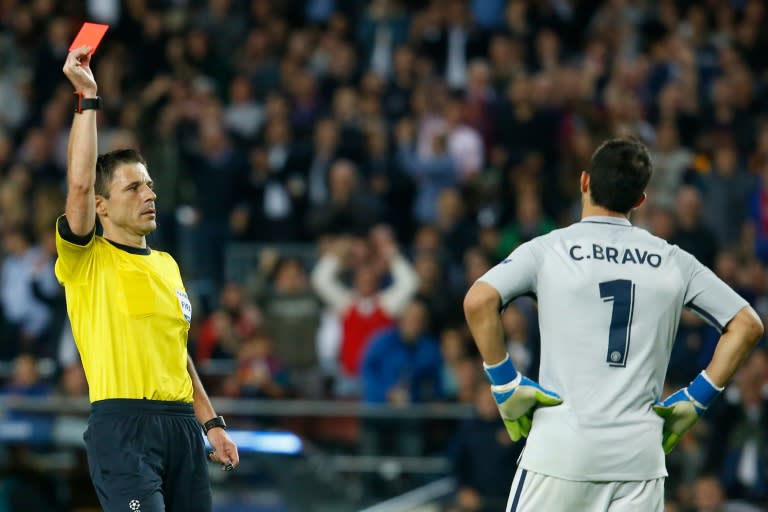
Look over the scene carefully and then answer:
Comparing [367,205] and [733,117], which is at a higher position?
[733,117]

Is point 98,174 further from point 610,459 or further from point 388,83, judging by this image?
point 388,83

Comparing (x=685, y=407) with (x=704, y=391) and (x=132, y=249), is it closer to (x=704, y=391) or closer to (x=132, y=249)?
(x=704, y=391)

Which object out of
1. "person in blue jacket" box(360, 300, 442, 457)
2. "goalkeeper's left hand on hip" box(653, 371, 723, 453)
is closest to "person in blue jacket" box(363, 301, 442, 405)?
"person in blue jacket" box(360, 300, 442, 457)

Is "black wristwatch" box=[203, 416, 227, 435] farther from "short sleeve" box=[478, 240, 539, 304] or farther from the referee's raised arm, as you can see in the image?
"short sleeve" box=[478, 240, 539, 304]

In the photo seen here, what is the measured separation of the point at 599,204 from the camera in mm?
5820

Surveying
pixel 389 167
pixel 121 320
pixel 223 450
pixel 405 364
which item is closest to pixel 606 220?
pixel 223 450

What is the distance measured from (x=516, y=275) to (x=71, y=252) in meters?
1.82

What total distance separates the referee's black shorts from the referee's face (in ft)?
2.48

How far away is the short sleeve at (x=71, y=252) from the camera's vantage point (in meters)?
5.77

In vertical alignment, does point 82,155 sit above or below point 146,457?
above

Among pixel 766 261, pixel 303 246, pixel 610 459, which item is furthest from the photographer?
pixel 303 246

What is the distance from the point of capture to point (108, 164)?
20.1ft

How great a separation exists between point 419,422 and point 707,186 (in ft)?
12.6

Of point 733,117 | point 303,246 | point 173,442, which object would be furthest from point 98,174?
point 733,117
